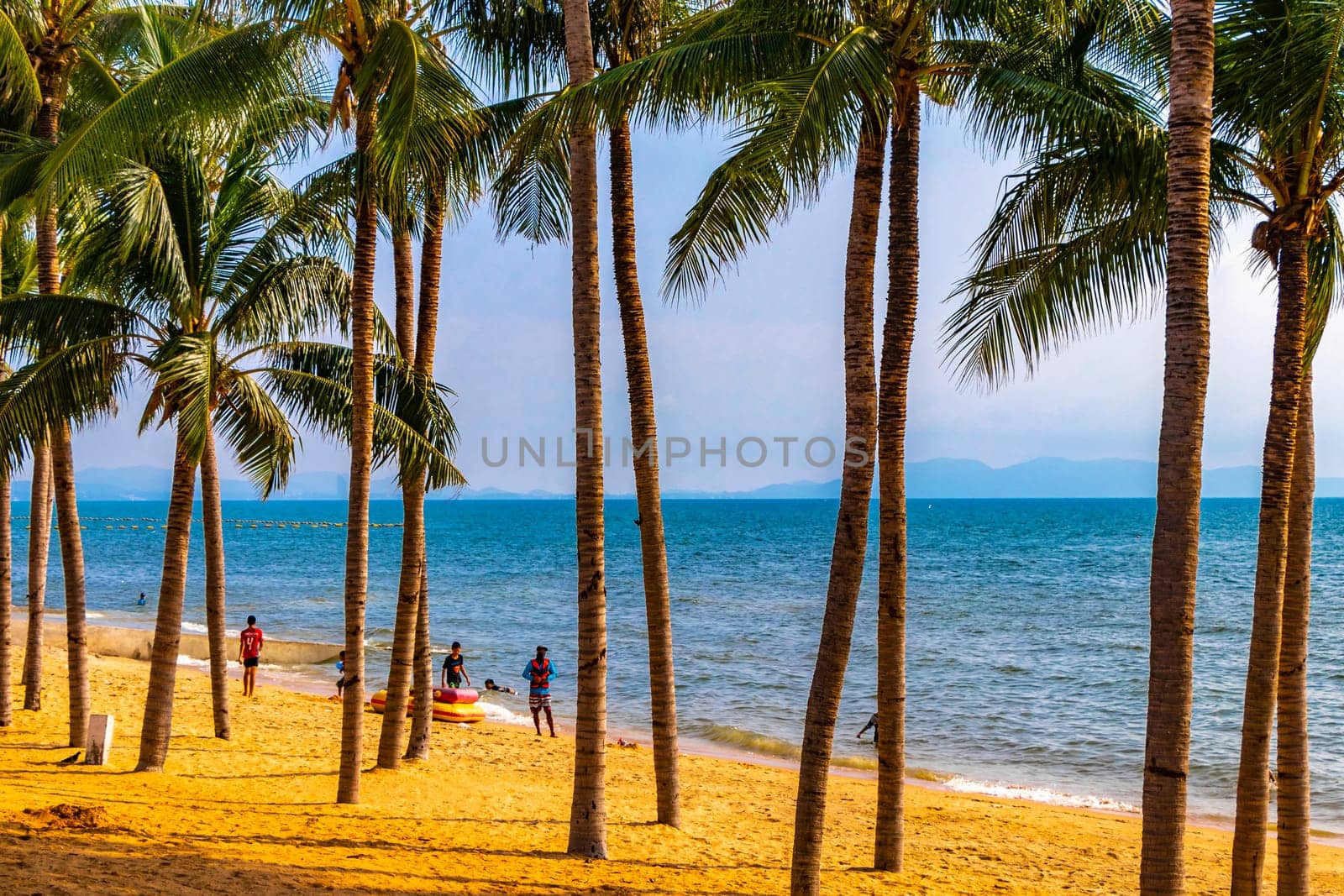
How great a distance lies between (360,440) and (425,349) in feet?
8.76

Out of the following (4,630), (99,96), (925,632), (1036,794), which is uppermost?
(99,96)

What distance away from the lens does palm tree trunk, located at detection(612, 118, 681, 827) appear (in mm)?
9789

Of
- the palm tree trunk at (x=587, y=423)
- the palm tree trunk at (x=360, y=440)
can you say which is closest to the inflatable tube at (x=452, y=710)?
the palm tree trunk at (x=360, y=440)

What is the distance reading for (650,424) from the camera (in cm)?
995

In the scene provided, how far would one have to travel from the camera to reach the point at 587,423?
28.0 ft

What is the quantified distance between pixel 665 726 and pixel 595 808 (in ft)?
4.88

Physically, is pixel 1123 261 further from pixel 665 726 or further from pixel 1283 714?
pixel 665 726

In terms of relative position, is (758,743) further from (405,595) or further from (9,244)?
(9,244)

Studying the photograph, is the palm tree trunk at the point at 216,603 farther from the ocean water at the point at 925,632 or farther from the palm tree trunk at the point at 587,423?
the ocean water at the point at 925,632

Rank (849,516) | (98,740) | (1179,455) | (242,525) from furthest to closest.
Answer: (242,525)
(98,740)
(849,516)
(1179,455)

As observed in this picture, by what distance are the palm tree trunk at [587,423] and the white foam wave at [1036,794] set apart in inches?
401

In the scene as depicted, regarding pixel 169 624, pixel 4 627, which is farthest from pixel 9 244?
pixel 169 624

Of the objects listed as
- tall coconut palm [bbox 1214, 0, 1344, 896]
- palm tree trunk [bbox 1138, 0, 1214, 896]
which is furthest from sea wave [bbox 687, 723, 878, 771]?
palm tree trunk [bbox 1138, 0, 1214, 896]

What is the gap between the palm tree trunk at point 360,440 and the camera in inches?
397
